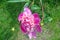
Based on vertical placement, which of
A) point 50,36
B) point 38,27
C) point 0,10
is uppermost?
point 38,27

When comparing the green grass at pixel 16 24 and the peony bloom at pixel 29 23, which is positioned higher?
the peony bloom at pixel 29 23

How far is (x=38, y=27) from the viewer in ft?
2.63

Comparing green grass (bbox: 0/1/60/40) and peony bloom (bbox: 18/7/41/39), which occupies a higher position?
peony bloom (bbox: 18/7/41/39)

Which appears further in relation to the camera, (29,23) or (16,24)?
(16,24)

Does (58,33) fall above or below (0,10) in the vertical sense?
below

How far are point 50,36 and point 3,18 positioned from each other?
0.47 m

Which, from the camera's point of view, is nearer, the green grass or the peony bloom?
the peony bloom

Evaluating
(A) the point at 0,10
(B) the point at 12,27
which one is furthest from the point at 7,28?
(A) the point at 0,10

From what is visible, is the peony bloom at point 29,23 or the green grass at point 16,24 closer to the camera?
the peony bloom at point 29,23

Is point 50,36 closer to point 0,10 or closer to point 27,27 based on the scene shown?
point 0,10

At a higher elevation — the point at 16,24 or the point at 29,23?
the point at 29,23

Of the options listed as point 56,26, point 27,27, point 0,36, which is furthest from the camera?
point 56,26

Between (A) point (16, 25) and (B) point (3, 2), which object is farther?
(B) point (3, 2)

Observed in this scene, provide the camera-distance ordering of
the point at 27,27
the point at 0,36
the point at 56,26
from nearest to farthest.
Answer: the point at 27,27 < the point at 0,36 < the point at 56,26
